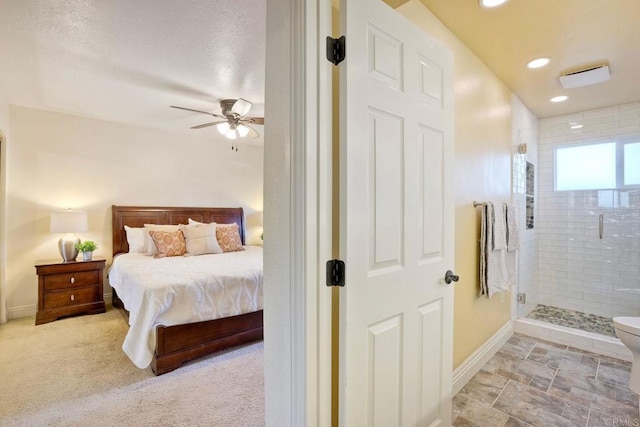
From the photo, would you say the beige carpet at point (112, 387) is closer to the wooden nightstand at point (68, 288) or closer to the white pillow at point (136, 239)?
the wooden nightstand at point (68, 288)

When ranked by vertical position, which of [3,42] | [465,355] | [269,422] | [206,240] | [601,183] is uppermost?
[3,42]

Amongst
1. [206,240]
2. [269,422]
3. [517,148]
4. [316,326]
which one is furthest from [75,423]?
[517,148]

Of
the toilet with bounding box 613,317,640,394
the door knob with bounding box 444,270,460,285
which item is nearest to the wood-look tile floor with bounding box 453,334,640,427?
the toilet with bounding box 613,317,640,394

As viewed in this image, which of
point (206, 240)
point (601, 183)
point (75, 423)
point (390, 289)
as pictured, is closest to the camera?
point (390, 289)

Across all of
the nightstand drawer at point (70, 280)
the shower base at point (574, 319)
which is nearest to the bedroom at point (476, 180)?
the nightstand drawer at point (70, 280)

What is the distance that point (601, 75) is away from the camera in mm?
2457

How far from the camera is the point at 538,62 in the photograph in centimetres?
237

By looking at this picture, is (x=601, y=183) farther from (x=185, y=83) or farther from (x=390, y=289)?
(x=185, y=83)

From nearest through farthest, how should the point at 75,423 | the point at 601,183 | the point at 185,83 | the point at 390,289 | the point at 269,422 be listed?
the point at 269,422
the point at 390,289
the point at 75,423
the point at 185,83
the point at 601,183

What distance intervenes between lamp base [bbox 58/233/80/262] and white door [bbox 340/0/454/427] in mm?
3961

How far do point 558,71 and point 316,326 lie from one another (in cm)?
299

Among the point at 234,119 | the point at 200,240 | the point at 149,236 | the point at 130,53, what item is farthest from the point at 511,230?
the point at 149,236

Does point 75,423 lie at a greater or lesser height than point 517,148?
lesser

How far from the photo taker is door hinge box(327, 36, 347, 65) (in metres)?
1.06
